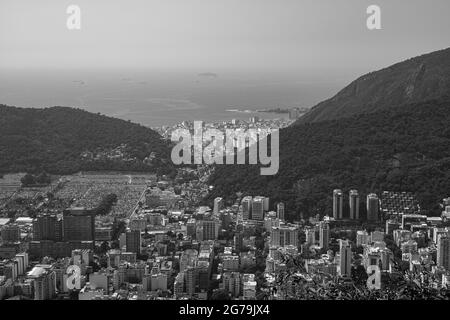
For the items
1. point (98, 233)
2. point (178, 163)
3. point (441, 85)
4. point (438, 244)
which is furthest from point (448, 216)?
point (441, 85)

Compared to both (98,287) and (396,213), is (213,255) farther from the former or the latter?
(396,213)

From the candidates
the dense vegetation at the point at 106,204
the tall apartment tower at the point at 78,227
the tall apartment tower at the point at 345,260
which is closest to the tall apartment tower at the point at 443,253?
the tall apartment tower at the point at 345,260

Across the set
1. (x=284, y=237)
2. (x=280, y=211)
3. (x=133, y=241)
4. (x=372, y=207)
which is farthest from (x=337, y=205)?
(x=133, y=241)

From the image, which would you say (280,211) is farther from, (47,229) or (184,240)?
(47,229)

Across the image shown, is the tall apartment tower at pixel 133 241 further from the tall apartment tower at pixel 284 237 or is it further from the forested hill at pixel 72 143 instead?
the forested hill at pixel 72 143

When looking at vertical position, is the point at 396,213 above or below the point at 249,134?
below
